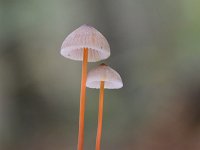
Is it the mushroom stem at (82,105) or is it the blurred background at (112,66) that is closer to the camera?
the mushroom stem at (82,105)

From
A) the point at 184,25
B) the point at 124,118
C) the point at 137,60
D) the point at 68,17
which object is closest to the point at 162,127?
the point at 124,118

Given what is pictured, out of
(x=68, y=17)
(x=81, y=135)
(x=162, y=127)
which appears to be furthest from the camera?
(x=68, y=17)

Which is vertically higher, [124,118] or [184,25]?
[184,25]

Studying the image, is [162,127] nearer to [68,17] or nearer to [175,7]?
[175,7]

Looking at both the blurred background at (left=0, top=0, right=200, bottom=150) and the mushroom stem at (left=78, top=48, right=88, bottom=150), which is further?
the blurred background at (left=0, top=0, right=200, bottom=150)

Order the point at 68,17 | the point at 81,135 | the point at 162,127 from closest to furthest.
Answer: the point at 81,135 → the point at 162,127 → the point at 68,17

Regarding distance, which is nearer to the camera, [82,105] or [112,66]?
[82,105]

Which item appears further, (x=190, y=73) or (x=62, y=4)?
(x=62, y=4)

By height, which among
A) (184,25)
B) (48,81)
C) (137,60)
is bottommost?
(48,81)
